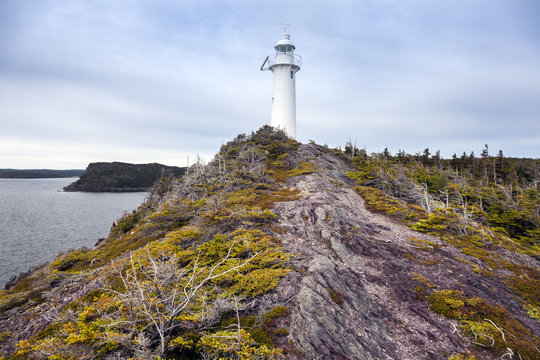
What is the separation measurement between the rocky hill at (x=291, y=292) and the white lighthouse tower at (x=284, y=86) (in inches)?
717

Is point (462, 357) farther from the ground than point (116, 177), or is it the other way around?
point (116, 177)

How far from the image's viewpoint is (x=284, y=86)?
31562 millimetres

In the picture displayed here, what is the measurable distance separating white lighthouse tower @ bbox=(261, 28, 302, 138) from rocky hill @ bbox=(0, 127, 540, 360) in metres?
18.2

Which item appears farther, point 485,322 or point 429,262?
point 429,262

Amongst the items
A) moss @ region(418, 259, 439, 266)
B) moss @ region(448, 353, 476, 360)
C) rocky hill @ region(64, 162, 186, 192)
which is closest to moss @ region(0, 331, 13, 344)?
moss @ region(448, 353, 476, 360)

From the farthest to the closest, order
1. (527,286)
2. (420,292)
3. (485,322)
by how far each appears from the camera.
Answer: (527,286), (420,292), (485,322)

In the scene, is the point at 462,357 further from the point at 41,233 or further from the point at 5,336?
the point at 41,233

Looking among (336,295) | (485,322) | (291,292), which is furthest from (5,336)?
(485,322)

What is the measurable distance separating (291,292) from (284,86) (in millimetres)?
28852

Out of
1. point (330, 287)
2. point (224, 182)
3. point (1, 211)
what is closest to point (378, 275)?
point (330, 287)

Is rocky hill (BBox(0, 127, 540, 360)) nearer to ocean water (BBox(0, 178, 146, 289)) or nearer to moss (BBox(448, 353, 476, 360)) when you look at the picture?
moss (BBox(448, 353, 476, 360))

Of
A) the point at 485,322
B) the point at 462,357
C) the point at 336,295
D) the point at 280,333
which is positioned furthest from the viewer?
the point at 336,295

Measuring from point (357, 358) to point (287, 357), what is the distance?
144cm

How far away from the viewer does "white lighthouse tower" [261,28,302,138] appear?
1241 inches
